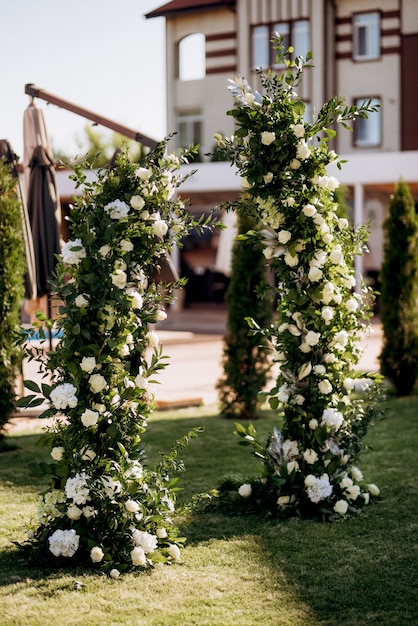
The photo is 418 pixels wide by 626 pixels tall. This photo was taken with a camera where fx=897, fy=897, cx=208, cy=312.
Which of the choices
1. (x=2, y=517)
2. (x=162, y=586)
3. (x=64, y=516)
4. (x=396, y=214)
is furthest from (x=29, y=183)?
(x=162, y=586)

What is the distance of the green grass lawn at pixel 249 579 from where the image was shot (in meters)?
4.03

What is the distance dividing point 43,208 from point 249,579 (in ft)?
20.0

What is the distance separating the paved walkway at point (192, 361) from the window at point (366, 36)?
384 inches

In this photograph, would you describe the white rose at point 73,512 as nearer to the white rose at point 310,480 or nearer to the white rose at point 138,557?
the white rose at point 138,557

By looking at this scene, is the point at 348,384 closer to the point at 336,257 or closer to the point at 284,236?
the point at 336,257

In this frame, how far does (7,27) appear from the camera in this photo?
1397 cm

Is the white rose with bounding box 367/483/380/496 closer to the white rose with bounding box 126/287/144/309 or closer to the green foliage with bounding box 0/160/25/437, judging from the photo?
the white rose with bounding box 126/287/144/309

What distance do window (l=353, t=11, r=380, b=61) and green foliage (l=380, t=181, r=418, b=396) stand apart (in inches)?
737

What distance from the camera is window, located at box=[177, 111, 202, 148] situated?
30.8 m

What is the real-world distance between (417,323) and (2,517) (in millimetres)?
6475

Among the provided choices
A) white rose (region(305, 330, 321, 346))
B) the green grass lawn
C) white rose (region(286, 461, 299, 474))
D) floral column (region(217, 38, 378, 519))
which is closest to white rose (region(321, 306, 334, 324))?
floral column (region(217, 38, 378, 519))

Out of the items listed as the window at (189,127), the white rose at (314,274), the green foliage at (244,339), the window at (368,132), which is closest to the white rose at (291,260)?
the white rose at (314,274)

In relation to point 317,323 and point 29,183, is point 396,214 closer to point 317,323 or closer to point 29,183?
point 29,183

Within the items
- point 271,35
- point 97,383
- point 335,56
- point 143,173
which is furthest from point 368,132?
point 97,383
